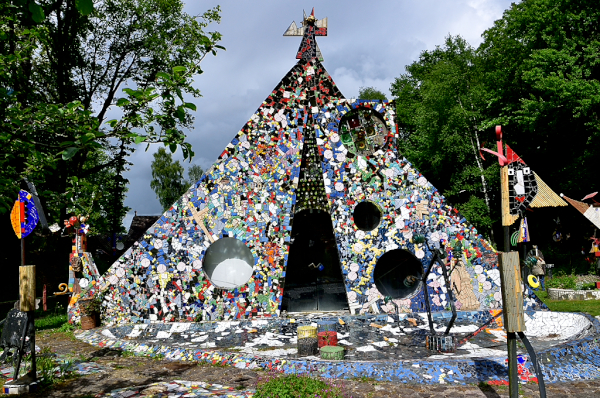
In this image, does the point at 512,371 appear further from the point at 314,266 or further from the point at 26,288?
the point at 314,266

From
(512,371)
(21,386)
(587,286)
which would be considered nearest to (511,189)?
(512,371)

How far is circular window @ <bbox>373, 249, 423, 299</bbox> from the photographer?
11688mm

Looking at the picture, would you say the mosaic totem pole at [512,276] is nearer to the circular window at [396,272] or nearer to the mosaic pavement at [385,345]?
the mosaic pavement at [385,345]

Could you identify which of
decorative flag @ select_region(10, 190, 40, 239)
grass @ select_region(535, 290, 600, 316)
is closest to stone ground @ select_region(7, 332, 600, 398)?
decorative flag @ select_region(10, 190, 40, 239)

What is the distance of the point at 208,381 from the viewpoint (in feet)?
22.6

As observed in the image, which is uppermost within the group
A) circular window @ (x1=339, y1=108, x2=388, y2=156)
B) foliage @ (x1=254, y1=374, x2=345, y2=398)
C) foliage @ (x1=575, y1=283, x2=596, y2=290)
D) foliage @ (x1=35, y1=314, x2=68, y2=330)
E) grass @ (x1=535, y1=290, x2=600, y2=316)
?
circular window @ (x1=339, y1=108, x2=388, y2=156)

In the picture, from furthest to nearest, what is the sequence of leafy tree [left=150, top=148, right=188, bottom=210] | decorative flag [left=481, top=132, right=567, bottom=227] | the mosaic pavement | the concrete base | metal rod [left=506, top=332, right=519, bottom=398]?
leafy tree [left=150, top=148, right=188, bottom=210], the mosaic pavement, the concrete base, decorative flag [left=481, top=132, right=567, bottom=227], metal rod [left=506, top=332, right=519, bottom=398]

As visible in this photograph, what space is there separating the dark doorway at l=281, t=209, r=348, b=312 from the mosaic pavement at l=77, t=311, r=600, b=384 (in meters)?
2.10

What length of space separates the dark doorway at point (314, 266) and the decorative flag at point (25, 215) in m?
7.09

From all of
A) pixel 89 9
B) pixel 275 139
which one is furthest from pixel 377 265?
pixel 89 9

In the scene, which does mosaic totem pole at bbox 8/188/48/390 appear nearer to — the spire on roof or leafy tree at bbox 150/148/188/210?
the spire on roof

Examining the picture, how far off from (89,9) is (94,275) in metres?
10.1

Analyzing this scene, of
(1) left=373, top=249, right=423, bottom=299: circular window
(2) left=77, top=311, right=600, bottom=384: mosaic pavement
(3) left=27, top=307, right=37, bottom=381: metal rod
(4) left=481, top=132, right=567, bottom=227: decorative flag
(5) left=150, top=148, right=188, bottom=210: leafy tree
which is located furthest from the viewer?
(5) left=150, top=148, right=188, bottom=210: leafy tree

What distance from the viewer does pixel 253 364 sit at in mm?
7527
